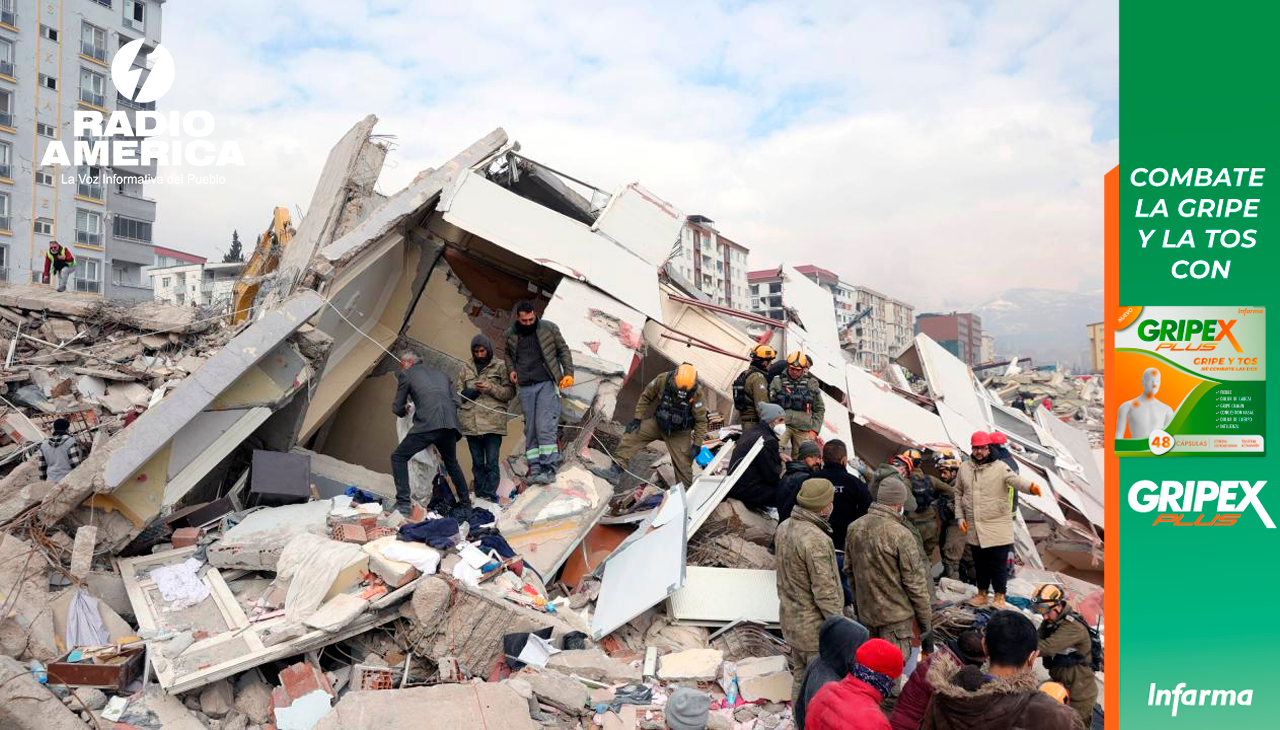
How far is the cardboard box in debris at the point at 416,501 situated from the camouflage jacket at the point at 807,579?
51 cm

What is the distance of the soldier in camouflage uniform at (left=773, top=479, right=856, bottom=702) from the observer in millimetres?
4113

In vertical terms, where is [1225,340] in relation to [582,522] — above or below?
above

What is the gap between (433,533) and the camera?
5.50 metres

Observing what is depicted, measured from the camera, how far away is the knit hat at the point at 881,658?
2.73 m

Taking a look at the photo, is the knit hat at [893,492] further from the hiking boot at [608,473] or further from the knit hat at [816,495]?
the hiking boot at [608,473]

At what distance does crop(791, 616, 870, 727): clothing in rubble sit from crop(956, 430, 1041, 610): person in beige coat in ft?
9.58

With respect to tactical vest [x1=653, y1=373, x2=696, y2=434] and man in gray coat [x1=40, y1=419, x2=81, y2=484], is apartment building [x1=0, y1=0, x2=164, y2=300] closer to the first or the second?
man in gray coat [x1=40, y1=419, x2=81, y2=484]

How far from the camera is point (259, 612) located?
15.9 ft

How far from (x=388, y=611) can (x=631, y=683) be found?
153 cm

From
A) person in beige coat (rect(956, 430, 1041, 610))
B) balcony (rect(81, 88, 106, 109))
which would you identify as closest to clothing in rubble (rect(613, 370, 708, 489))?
person in beige coat (rect(956, 430, 1041, 610))

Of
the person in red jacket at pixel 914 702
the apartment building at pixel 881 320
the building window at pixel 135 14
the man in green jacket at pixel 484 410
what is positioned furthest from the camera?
the apartment building at pixel 881 320

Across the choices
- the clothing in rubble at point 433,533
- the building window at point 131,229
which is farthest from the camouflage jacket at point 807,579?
the building window at point 131,229

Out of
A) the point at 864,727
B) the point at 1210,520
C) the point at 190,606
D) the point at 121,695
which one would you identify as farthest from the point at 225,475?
the point at 1210,520

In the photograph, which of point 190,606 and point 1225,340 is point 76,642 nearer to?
point 190,606
